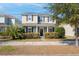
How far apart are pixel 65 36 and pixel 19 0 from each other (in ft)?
7.48

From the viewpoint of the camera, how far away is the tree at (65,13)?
9836 mm

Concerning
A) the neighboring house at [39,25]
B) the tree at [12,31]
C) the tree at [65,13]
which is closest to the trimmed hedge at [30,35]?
the neighboring house at [39,25]

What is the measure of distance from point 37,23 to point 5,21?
125cm

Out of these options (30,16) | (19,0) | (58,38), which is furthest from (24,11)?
(58,38)

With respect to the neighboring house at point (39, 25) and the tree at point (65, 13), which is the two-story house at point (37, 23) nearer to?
the neighboring house at point (39, 25)

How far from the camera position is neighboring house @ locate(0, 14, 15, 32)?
9570mm

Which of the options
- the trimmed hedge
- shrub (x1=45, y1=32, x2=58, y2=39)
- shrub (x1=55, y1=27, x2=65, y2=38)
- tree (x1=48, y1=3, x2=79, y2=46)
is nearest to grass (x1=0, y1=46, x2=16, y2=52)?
the trimmed hedge

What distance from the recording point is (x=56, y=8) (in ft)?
33.0

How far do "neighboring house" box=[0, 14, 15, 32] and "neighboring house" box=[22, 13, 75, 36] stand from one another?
424 mm

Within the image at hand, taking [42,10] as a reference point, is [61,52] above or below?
below

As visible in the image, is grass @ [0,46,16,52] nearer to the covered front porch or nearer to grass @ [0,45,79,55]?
grass @ [0,45,79,55]

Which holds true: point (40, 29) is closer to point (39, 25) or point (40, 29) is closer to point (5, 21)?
point (39, 25)

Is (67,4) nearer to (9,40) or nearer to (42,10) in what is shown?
(42,10)

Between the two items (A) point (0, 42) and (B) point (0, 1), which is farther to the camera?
(A) point (0, 42)
